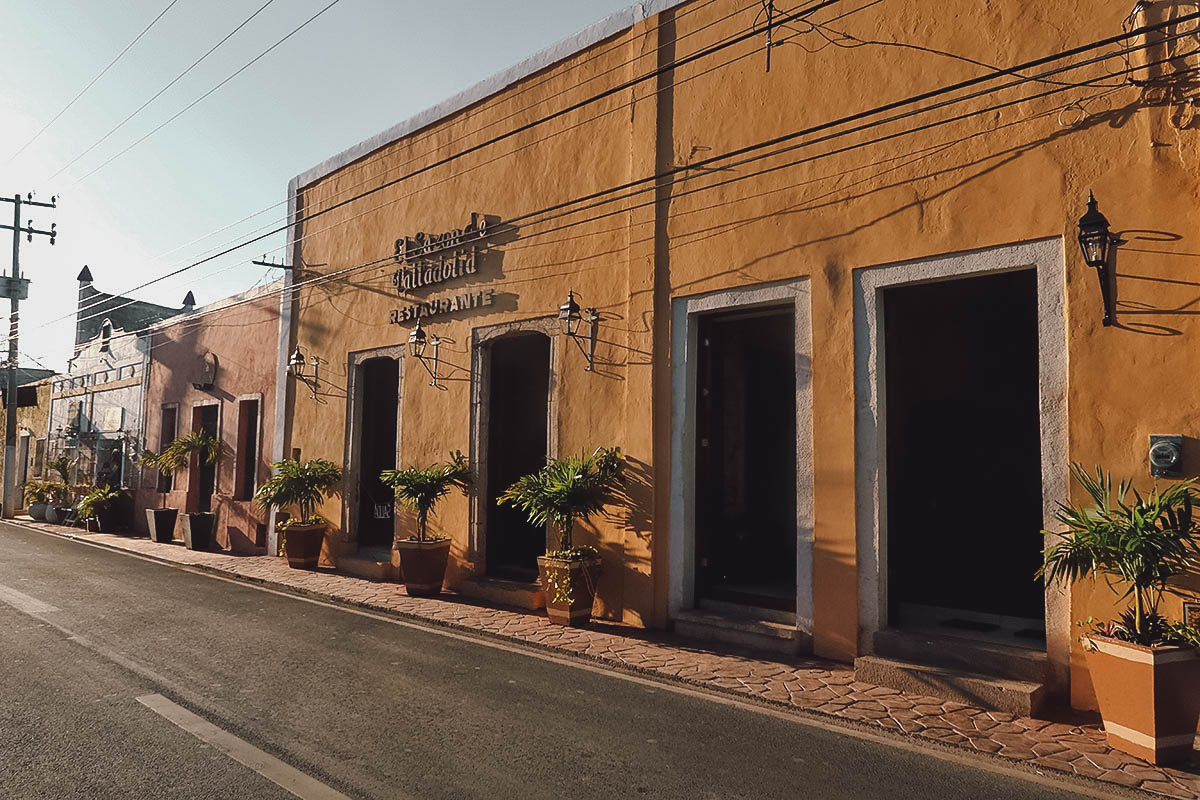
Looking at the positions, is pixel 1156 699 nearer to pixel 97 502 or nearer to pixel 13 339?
pixel 97 502

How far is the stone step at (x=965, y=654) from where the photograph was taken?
6109 mm

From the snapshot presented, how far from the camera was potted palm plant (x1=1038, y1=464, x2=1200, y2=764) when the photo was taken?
481cm

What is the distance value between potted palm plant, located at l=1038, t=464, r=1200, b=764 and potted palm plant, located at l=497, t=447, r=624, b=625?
4704 mm

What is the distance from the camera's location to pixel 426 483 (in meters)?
10.8

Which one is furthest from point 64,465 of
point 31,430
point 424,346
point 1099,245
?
point 1099,245

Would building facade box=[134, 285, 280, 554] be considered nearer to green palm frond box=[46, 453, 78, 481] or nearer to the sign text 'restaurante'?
the sign text 'restaurante'

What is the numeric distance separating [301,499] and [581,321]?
6.24m

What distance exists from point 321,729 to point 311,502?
8743 mm

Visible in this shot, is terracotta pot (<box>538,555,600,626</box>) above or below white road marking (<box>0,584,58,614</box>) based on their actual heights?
above

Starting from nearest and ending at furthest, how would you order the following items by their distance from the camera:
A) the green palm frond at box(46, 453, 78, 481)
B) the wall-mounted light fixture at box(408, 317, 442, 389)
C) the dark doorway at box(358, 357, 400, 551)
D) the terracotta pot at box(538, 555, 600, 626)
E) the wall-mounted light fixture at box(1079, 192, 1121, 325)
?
the wall-mounted light fixture at box(1079, 192, 1121, 325) → the terracotta pot at box(538, 555, 600, 626) → the wall-mounted light fixture at box(408, 317, 442, 389) → the dark doorway at box(358, 357, 400, 551) → the green palm frond at box(46, 453, 78, 481)

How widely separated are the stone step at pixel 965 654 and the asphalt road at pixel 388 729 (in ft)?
5.52

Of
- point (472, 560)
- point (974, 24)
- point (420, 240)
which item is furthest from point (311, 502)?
point (974, 24)

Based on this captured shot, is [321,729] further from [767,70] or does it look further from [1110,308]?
[767,70]

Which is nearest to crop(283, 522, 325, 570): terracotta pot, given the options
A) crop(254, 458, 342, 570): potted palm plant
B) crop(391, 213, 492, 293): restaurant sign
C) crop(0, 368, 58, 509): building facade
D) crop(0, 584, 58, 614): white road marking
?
crop(254, 458, 342, 570): potted palm plant
